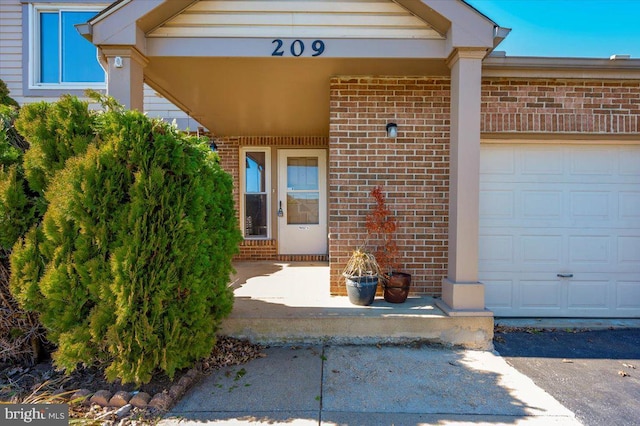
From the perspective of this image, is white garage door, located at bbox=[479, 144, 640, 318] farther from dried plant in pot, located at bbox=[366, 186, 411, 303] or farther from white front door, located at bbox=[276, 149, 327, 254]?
white front door, located at bbox=[276, 149, 327, 254]

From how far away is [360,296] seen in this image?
413 centimetres

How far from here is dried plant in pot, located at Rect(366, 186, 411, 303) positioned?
4277 mm

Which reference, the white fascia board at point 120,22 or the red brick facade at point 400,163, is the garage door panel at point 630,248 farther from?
the white fascia board at point 120,22

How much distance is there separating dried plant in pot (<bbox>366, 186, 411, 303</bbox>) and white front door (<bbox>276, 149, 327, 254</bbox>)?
3154 millimetres

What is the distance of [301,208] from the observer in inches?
306

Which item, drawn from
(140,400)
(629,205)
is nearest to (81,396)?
(140,400)

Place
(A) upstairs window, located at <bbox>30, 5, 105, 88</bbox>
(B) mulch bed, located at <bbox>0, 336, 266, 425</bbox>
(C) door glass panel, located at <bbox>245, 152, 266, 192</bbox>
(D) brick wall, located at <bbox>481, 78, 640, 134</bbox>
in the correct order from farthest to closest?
1. (C) door glass panel, located at <bbox>245, 152, 266, 192</bbox>
2. (A) upstairs window, located at <bbox>30, 5, 105, 88</bbox>
3. (D) brick wall, located at <bbox>481, 78, 640, 134</bbox>
4. (B) mulch bed, located at <bbox>0, 336, 266, 425</bbox>

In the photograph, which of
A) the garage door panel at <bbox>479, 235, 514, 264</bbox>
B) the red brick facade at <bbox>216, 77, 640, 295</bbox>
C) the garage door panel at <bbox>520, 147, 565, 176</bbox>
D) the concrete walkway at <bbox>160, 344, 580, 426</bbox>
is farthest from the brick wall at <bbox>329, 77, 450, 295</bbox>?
the concrete walkway at <bbox>160, 344, 580, 426</bbox>

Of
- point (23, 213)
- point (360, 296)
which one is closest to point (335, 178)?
point (360, 296)

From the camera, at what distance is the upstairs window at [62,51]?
23.3 ft

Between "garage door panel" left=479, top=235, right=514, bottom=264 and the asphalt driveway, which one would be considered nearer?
the asphalt driveway

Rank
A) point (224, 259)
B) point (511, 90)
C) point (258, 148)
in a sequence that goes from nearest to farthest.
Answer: point (224, 259)
point (511, 90)
point (258, 148)

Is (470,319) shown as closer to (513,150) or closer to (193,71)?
(513,150)

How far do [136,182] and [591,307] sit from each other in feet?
18.1
